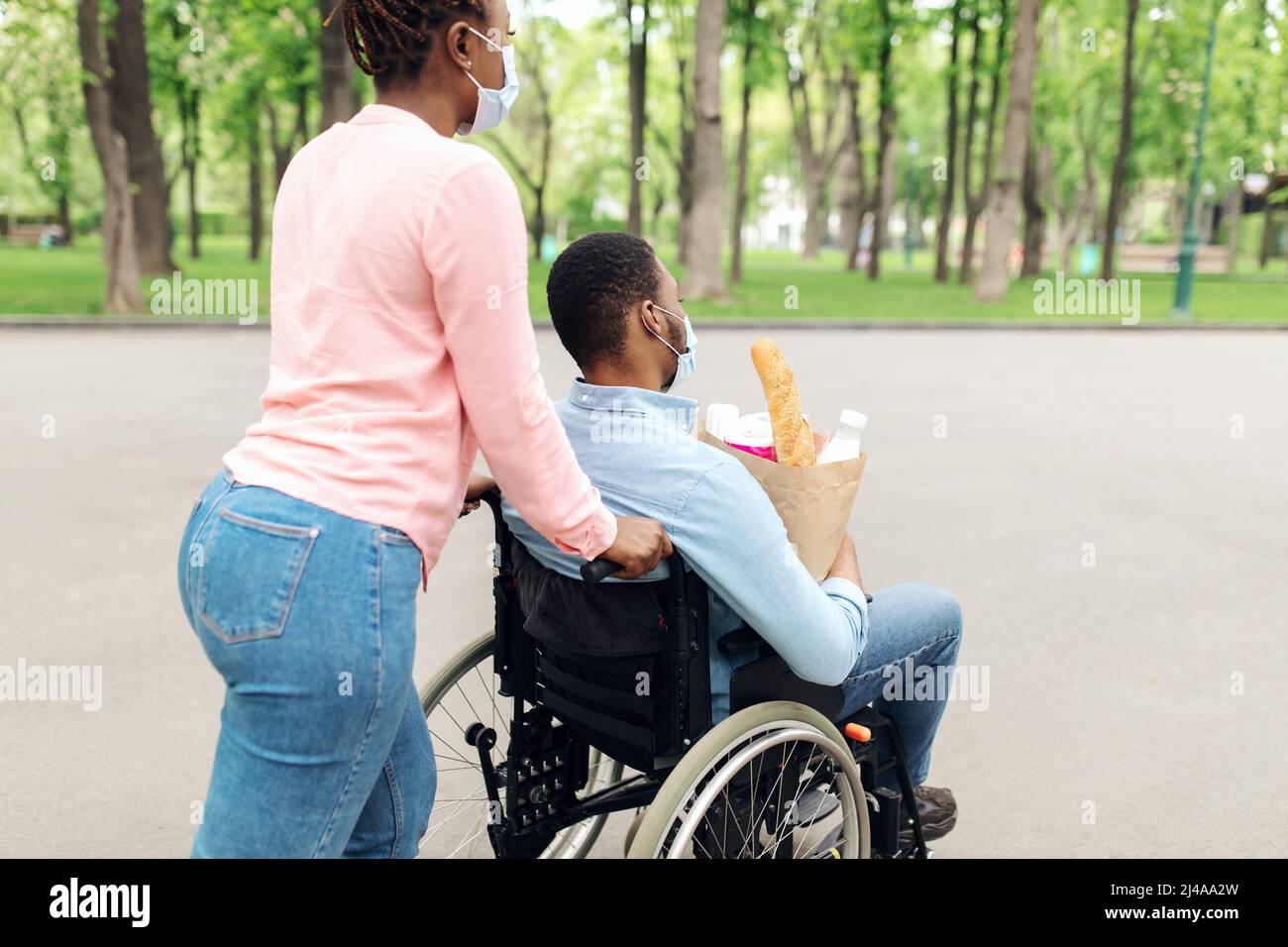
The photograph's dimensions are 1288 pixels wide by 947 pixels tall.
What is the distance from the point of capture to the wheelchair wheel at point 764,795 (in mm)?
2180

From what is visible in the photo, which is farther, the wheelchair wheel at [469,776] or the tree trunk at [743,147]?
the tree trunk at [743,147]

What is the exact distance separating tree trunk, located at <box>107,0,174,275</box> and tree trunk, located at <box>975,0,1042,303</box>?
50.3 ft

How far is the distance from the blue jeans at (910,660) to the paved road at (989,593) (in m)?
0.72

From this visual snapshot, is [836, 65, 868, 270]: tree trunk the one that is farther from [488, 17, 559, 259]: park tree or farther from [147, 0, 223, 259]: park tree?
[147, 0, 223, 259]: park tree

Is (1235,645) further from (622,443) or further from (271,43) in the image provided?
(271,43)

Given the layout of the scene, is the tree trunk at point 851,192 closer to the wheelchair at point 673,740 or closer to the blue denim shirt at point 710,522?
the wheelchair at point 673,740

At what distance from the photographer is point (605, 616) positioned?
2.28 meters

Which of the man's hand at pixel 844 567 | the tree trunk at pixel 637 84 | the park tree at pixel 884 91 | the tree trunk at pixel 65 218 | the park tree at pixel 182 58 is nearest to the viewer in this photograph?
the man's hand at pixel 844 567

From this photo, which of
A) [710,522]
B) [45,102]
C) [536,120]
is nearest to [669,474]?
[710,522]

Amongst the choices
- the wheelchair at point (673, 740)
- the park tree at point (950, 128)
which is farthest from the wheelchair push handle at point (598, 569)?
the park tree at point (950, 128)

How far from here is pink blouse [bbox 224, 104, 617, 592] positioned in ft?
5.52

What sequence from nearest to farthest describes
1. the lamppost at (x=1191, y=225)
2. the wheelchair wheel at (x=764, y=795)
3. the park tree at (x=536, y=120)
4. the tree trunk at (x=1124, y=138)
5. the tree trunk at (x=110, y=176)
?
the wheelchair wheel at (x=764, y=795)
the tree trunk at (x=110, y=176)
the lamppost at (x=1191, y=225)
the tree trunk at (x=1124, y=138)
the park tree at (x=536, y=120)

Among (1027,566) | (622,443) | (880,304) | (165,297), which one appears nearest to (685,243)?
(880,304)

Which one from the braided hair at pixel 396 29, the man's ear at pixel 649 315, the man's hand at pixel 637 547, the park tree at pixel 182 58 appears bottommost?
the man's hand at pixel 637 547
